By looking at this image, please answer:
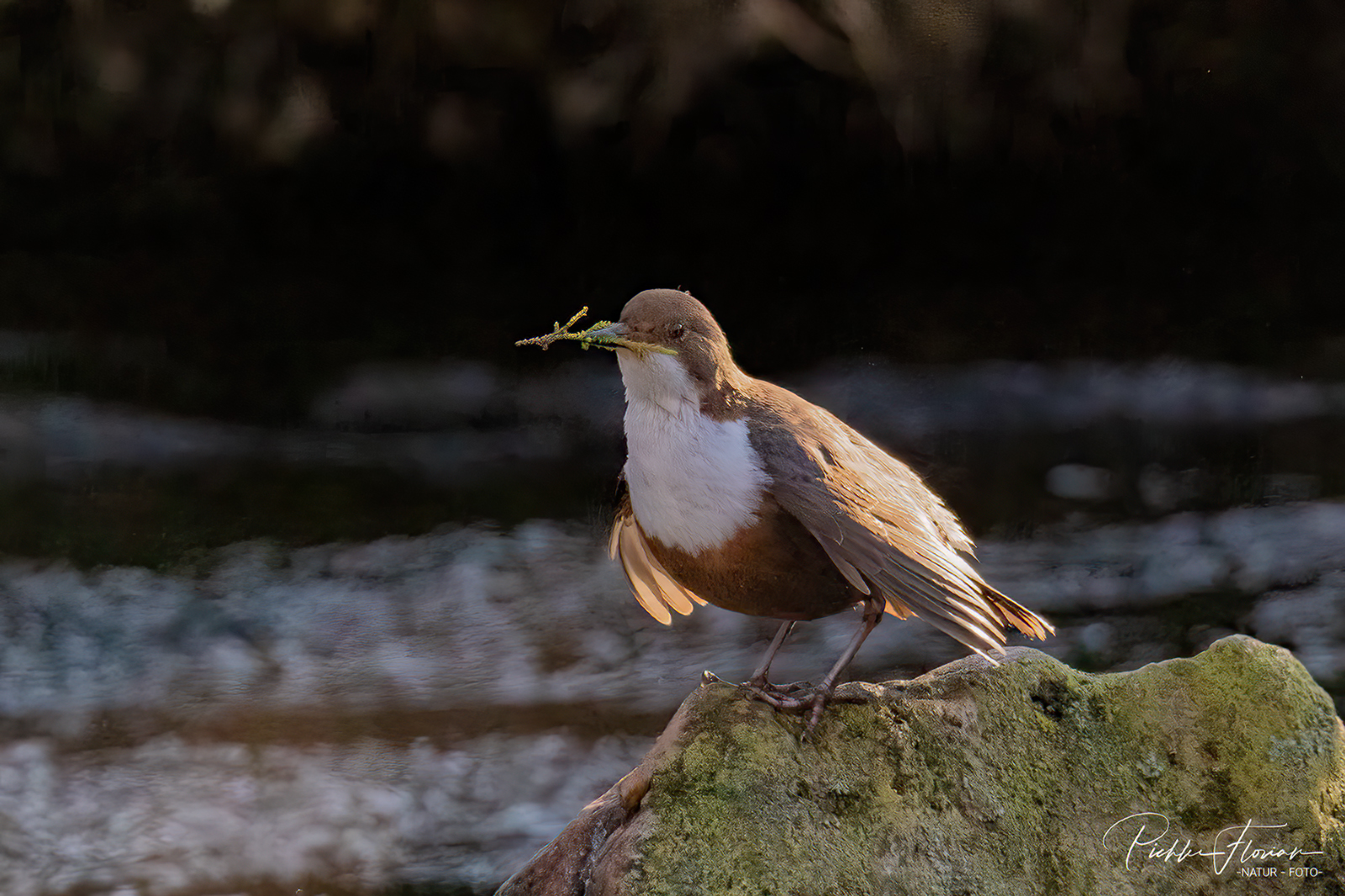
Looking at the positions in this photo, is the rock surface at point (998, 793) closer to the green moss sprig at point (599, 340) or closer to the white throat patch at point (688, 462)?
the white throat patch at point (688, 462)

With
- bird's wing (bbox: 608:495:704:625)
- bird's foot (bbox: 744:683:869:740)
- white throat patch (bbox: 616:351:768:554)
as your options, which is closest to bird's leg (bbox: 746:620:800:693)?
bird's foot (bbox: 744:683:869:740)

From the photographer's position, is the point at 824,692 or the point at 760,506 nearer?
the point at 760,506

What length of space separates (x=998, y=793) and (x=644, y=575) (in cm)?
90

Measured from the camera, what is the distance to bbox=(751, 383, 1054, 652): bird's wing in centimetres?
177

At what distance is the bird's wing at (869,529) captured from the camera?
1.77 meters

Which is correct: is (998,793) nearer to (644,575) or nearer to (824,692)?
(824,692)

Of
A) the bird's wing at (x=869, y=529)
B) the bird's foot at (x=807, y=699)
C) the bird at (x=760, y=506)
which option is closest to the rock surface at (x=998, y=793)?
the bird's foot at (x=807, y=699)

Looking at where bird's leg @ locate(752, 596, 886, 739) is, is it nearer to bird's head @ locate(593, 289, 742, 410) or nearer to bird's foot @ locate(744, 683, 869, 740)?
bird's foot @ locate(744, 683, 869, 740)

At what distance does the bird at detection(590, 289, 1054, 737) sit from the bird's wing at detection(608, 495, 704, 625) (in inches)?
12.2

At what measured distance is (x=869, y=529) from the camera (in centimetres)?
182

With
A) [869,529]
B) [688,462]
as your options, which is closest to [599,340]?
[688,462]

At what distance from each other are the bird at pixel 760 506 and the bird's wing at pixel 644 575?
12.2 inches

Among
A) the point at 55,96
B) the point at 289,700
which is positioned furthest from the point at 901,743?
the point at 55,96

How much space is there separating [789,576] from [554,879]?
2.51 feet
